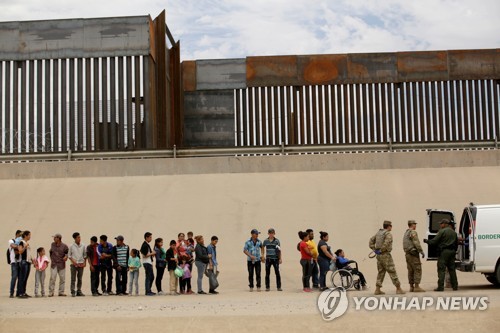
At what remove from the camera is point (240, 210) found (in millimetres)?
21328

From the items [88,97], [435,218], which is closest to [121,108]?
[88,97]

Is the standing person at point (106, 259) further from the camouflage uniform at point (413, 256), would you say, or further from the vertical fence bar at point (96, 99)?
the vertical fence bar at point (96, 99)

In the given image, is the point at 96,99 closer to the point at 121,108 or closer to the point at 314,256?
the point at 121,108

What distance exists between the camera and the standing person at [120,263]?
15.4 m

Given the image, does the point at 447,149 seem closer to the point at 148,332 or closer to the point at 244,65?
the point at 244,65

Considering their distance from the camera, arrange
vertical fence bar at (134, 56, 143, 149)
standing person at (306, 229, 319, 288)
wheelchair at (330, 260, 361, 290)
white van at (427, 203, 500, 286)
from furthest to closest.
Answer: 1. vertical fence bar at (134, 56, 143, 149)
2. standing person at (306, 229, 319, 288)
3. wheelchair at (330, 260, 361, 290)
4. white van at (427, 203, 500, 286)

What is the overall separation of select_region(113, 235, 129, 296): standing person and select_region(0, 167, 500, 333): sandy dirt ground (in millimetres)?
672

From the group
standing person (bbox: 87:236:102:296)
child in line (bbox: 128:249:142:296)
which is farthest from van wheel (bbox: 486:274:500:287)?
standing person (bbox: 87:236:102:296)

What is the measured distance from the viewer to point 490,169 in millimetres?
23375

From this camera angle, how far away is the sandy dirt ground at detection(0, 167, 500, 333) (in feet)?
50.3

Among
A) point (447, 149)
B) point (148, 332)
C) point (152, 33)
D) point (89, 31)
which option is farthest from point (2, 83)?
point (148, 332)

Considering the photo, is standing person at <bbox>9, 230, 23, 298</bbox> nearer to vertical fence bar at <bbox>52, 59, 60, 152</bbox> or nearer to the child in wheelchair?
the child in wheelchair

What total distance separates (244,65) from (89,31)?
25.1ft

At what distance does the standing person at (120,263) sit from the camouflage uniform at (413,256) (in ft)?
16.5
